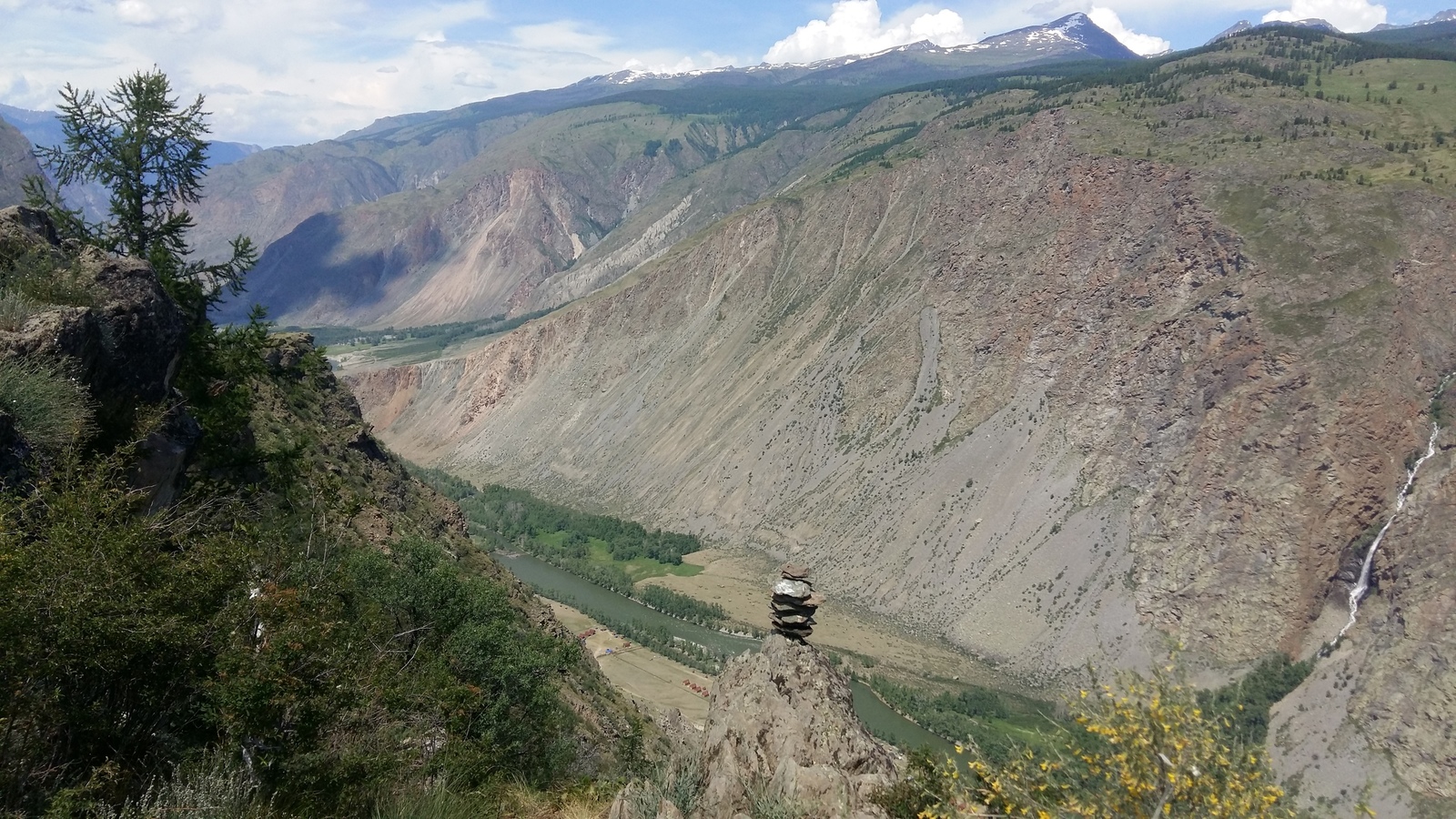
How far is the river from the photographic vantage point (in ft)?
143

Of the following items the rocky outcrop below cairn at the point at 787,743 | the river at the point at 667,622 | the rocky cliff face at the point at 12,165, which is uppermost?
the rocky cliff face at the point at 12,165

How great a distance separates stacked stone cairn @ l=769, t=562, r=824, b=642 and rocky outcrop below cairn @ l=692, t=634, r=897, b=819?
27cm

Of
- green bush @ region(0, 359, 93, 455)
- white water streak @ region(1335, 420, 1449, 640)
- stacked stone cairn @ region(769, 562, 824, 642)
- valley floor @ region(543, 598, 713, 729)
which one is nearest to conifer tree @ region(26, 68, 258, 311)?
green bush @ region(0, 359, 93, 455)

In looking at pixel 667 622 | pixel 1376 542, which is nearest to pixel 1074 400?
pixel 1376 542

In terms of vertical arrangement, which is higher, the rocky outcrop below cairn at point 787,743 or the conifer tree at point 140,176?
the conifer tree at point 140,176

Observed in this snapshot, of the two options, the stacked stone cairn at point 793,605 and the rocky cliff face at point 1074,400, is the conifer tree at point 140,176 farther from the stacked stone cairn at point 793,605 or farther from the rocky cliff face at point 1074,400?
the rocky cliff face at point 1074,400

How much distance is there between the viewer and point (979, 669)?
49.7 metres

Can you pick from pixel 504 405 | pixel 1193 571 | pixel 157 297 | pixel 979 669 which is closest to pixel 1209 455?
pixel 1193 571

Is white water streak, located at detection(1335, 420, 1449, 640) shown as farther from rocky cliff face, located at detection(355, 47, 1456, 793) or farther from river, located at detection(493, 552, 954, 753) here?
river, located at detection(493, 552, 954, 753)

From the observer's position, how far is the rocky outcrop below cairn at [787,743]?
8.97 metres

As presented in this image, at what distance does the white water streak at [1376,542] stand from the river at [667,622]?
2205 centimetres

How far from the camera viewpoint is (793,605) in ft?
40.7

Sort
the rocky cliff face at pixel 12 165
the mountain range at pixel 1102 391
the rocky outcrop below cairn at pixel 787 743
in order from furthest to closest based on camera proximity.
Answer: the rocky cliff face at pixel 12 165
the mountain range at pixel 1102 391
the rocky outcrop below cairn at pixel 787 743

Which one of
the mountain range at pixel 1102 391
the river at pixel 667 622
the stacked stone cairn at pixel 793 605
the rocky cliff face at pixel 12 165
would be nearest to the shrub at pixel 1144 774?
the stacked stone cairn at pixel 793 605
